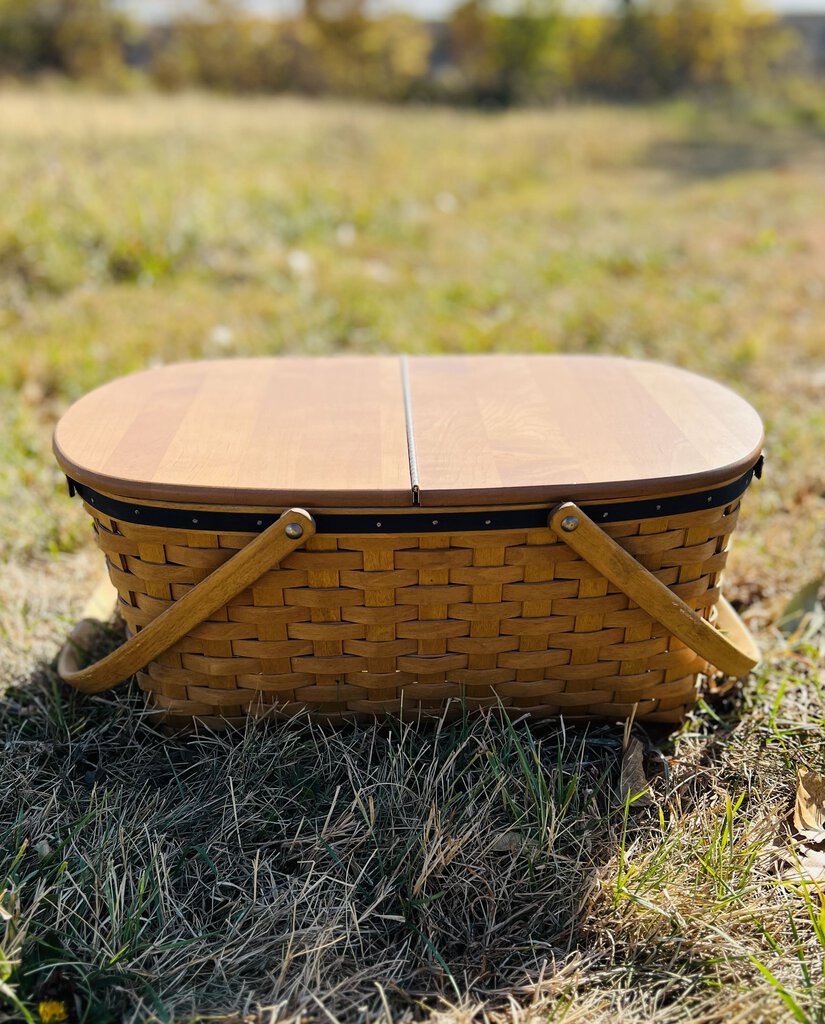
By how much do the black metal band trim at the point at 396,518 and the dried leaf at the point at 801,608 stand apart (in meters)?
0.89

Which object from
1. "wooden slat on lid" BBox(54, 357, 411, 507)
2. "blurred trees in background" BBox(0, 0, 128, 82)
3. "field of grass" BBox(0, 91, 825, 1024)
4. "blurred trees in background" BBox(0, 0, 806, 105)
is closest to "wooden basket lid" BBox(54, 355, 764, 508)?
"wooden slat on lid" BBox(54, 357, 411, 507)

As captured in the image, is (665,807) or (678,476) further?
(665,807)

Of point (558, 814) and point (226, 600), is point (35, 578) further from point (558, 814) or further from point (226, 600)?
point (558, 814)

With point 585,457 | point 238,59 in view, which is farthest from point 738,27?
point 585,457

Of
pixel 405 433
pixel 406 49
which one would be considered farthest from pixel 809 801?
pixel 406 49

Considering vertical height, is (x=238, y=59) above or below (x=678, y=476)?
below

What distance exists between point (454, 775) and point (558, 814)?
0.74 ft

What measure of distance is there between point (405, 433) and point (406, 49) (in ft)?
92.6

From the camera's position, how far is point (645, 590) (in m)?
1.70

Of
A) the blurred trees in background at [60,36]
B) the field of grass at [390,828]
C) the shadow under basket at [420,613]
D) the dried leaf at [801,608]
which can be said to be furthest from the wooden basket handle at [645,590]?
the blurred trees in background at [60,36]

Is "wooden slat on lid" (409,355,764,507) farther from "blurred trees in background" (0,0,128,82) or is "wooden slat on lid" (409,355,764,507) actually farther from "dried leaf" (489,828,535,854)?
"blurred trees in background" (0,0,128,82)

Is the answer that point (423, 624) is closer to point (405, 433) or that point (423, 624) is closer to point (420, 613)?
point (420, 613)

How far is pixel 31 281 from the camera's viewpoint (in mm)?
4734

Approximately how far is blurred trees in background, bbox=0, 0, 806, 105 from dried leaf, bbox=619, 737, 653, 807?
21.9 meters
